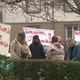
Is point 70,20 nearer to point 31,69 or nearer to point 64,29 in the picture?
point 64,29

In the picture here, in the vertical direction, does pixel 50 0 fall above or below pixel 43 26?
above

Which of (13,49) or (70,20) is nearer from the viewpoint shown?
(13,49)

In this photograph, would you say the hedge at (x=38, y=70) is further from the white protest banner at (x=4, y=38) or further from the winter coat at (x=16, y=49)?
the winter coat at (x=16, y=49)

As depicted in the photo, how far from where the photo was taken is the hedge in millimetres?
9578

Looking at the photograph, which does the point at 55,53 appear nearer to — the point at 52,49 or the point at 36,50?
the point at 52,49

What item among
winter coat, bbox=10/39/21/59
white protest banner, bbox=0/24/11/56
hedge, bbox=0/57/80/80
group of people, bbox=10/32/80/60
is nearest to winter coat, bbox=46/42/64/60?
group of people, bbox=10/32/80/60

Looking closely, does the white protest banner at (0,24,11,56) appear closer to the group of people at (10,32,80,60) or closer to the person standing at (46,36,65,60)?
the group of people at (10,32,80,60)

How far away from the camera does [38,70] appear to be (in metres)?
9.65

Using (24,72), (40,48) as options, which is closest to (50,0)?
(40,48)

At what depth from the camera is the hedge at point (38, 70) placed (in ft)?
31.4

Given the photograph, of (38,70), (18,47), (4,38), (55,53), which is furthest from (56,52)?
(38,70)

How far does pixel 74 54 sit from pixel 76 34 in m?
7.48

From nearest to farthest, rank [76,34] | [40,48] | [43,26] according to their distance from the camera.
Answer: [40,48]
[76,34]
[43,26]

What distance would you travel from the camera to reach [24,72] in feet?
32.0
